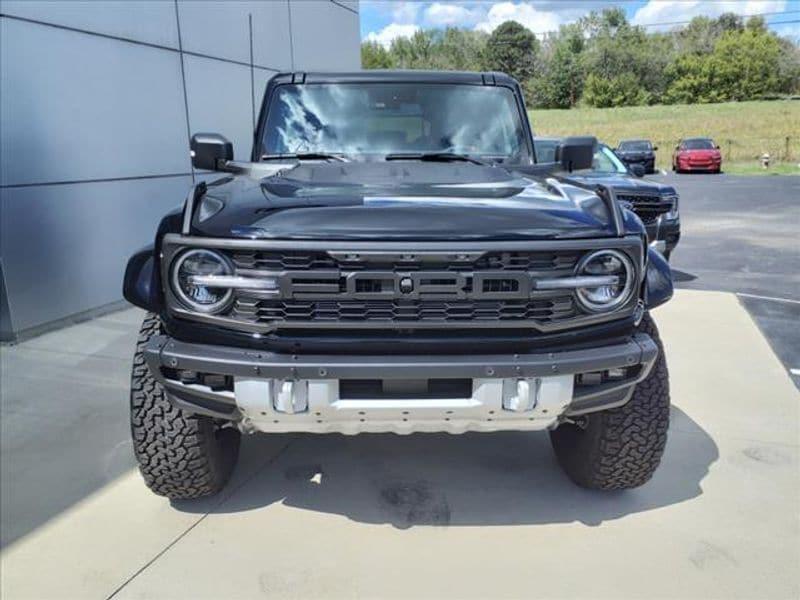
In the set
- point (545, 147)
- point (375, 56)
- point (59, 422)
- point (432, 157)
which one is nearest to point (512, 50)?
point (375, 56)

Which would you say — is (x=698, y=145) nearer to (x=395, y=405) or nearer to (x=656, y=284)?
(x=656, y=284)

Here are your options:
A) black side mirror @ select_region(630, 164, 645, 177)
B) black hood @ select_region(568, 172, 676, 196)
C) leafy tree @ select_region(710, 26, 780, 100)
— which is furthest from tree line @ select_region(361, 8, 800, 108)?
black hood @ select_region(568, 172, 676, 196)

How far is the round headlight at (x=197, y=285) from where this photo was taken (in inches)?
88.0

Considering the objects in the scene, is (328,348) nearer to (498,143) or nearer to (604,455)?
(604,455)

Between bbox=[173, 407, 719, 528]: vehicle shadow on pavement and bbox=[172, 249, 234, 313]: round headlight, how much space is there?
105cm

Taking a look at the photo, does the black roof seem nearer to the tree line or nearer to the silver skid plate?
the silver skid plate

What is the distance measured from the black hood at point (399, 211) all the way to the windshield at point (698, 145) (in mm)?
27602

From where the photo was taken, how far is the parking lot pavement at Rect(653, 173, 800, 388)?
232 inches

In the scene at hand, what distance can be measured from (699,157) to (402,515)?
1092 inches

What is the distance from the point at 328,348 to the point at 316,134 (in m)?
1.77

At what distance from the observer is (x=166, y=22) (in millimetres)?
6914

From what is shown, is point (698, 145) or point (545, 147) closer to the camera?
point (545, 147)

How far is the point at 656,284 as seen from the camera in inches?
104

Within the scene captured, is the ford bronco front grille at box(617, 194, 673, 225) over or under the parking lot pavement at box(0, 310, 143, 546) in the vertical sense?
over
